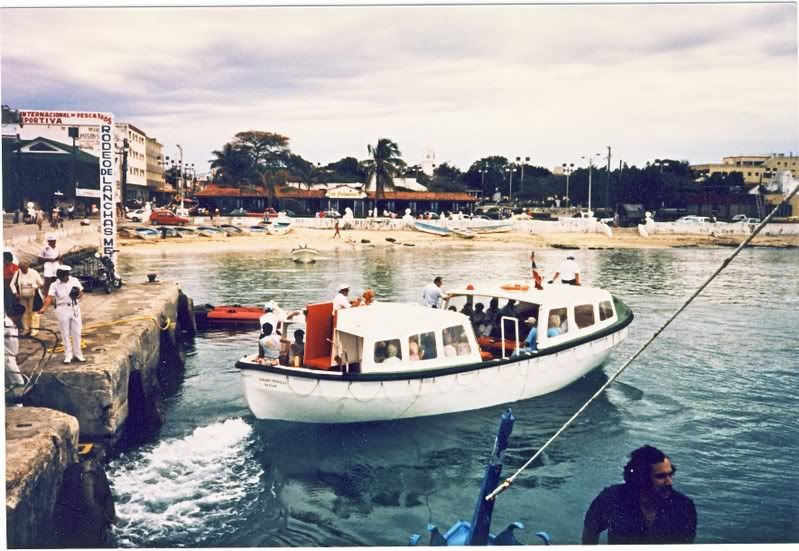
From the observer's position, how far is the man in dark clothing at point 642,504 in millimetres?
4809

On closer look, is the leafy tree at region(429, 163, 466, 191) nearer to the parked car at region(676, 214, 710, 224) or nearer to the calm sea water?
the parked car at region(676, 214, 710, 224)

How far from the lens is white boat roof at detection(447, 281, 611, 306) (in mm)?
12453

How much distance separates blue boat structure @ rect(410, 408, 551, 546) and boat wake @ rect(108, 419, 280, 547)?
2.92 metres

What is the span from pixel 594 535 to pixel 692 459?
639 cm

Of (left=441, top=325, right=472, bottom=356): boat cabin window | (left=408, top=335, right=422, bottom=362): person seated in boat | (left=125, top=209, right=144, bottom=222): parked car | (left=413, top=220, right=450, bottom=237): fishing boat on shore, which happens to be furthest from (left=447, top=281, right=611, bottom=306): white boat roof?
(left=413, top=220, right=450, bottom=237): fishing boat on shore

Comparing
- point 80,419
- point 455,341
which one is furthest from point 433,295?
point 80,419

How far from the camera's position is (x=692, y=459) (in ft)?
34.4

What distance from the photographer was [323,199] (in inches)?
2008

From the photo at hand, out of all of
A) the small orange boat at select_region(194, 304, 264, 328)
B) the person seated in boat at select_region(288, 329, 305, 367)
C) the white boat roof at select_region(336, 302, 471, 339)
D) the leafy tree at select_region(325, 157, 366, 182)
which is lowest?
the small orange boat at select_region(194, 304, 264, 328)

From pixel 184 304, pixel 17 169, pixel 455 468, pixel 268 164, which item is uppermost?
pixel 268 164

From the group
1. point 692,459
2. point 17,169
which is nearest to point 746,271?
point 692,459

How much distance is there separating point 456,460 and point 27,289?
716cm

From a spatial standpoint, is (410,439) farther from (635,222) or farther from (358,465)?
(635,222)

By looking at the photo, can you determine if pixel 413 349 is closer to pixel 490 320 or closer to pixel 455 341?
pixel 455 341
